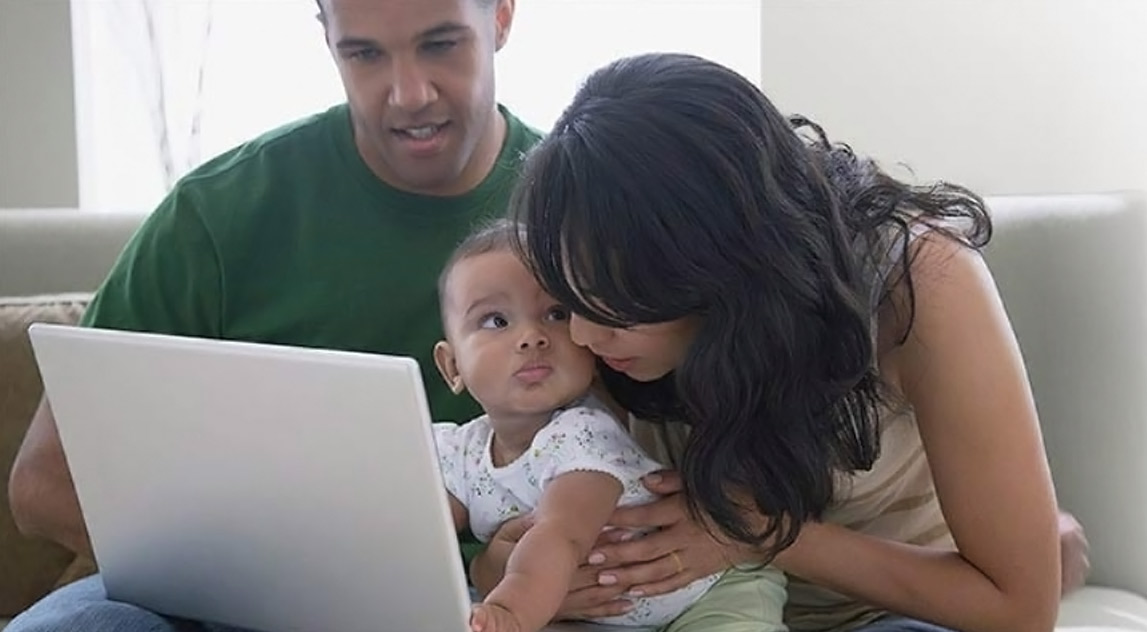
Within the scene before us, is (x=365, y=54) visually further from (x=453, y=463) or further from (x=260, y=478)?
(x=260, y=478)

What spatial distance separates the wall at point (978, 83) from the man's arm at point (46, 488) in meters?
1.25

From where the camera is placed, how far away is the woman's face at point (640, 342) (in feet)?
3.97

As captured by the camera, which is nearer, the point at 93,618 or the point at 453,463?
the point at 93,618

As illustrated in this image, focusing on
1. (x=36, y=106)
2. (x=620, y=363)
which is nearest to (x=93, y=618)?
(x=620, y=363)

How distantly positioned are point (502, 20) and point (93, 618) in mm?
850

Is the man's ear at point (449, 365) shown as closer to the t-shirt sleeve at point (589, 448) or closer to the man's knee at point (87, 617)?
the t-shirt sleeve at point (589, 448)

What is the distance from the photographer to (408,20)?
156 cm

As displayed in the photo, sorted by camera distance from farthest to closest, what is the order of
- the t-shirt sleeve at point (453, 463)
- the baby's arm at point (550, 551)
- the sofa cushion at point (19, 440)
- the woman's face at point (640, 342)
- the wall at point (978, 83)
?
1. the wall at point (978, 83)
2. the sofa cushion at point (19, 440)
3. the t-shirt sleeve at point (453, 463)
4. the woman's face at point (640, 342)
5. the baby's arm at point (550, 551)

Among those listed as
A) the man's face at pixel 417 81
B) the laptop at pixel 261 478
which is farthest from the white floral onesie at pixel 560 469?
the man's face at pixel 417 81

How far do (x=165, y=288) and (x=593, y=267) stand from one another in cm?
65

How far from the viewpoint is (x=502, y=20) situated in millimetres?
1729

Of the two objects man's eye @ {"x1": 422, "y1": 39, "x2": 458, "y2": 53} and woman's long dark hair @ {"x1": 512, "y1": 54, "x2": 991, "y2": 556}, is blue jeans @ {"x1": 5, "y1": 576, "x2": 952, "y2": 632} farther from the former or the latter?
man's eye @ {"x1": 422, "y1": 39, "x2": 458, "y2": 53}

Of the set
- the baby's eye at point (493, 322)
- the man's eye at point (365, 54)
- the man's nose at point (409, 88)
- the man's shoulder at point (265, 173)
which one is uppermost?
the man's eye at point (365, 54)

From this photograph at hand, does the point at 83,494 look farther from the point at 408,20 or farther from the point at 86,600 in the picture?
the point at 408,20
